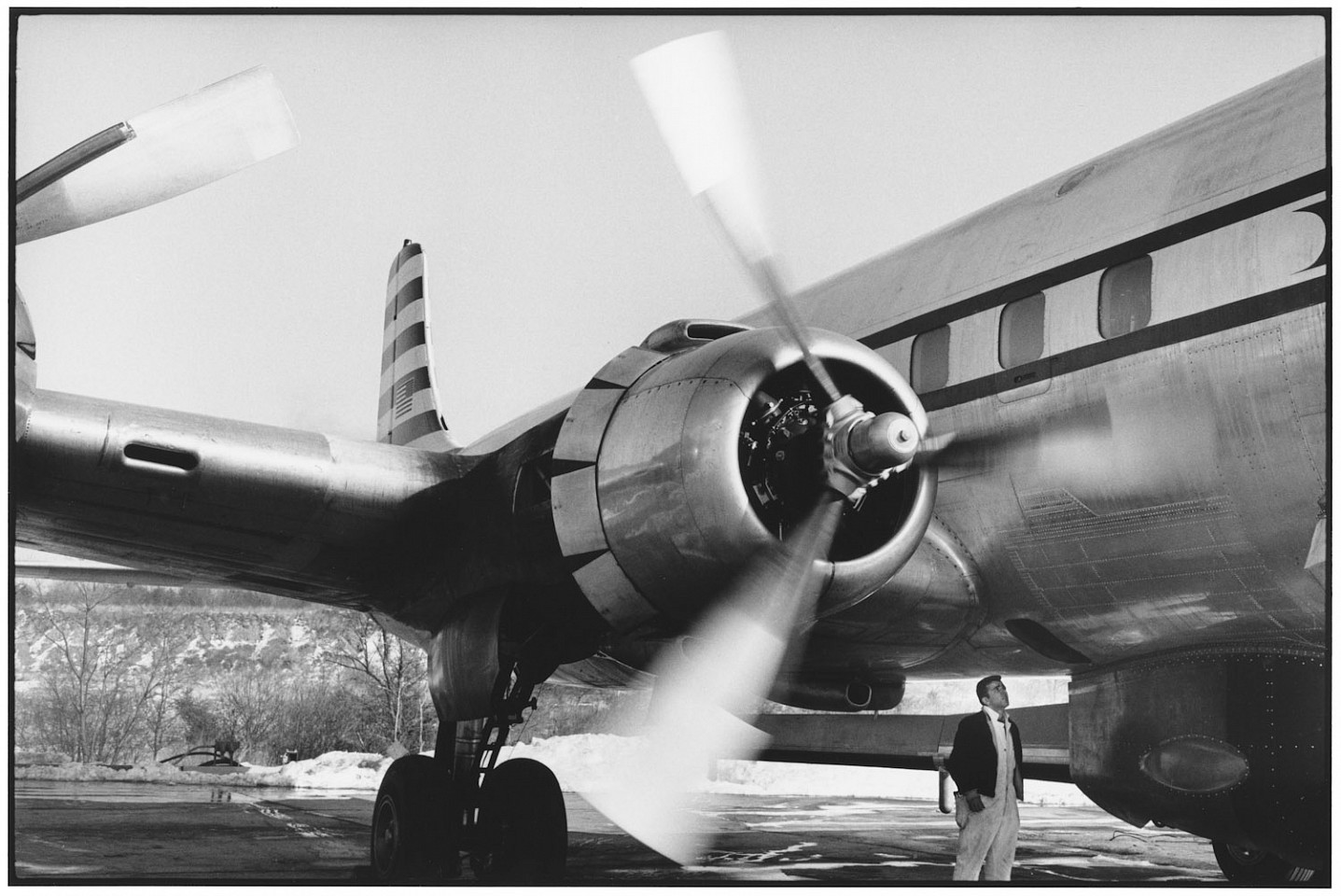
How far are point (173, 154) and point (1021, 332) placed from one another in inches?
129

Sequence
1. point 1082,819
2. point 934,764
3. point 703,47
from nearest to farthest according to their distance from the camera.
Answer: point 703,47 < point 934,764 < point 1082,819

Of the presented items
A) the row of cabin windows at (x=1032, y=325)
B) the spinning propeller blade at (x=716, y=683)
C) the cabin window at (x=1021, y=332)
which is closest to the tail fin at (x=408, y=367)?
the row of cabin windows at (x=1032, y=325)

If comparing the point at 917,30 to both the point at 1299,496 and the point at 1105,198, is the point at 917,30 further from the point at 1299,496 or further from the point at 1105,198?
the point at 1299,496

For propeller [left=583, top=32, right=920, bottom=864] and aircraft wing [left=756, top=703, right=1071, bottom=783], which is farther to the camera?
aircraft wing [left=756, top=703, right=1071, bottom=783]

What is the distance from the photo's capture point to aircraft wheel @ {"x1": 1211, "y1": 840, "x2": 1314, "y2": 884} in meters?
6.14

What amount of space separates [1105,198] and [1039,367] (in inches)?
27.3

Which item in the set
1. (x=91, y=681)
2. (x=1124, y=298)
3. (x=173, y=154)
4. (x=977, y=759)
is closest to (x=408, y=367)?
(x=173, y=154)

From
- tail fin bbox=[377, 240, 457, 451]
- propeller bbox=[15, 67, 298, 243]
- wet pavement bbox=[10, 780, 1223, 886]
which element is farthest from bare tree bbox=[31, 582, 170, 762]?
propeller bbox=[15, 67, 298, 243]

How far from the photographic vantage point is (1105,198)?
4.90 meters

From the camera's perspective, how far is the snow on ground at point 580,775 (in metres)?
15.5

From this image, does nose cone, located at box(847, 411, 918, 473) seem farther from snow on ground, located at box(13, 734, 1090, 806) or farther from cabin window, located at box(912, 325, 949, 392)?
snow on ground, located at box(13, 734, 1090, 806)

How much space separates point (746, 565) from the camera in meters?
4.03

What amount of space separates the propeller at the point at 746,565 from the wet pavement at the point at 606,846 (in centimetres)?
64

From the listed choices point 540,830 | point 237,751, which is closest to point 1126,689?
point 540,830
